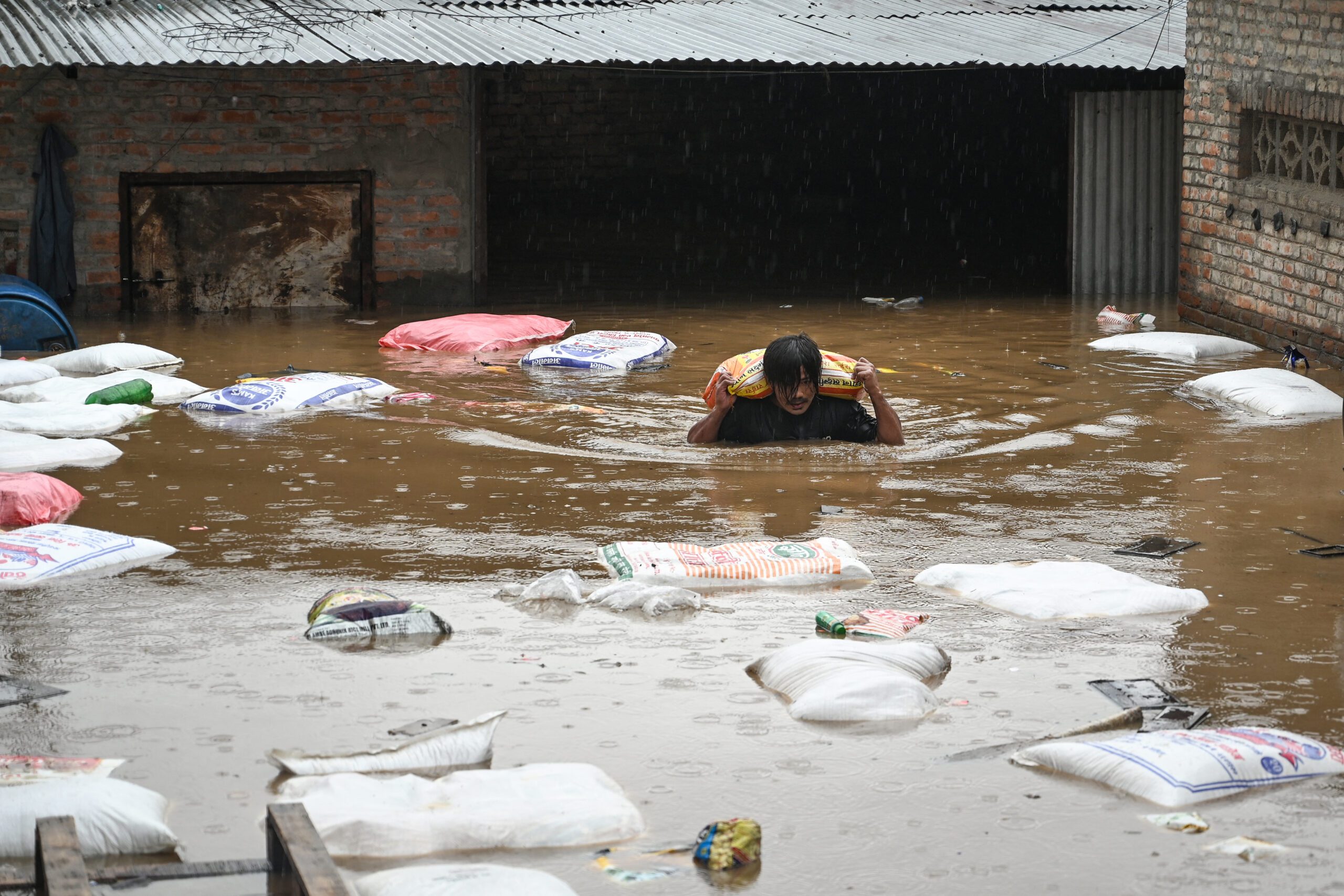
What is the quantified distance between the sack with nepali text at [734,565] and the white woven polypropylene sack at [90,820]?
2.26 metres

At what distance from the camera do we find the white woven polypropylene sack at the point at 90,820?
140 inches

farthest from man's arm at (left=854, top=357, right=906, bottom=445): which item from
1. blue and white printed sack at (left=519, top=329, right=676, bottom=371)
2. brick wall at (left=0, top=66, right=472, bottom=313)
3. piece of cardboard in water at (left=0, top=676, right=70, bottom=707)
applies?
brick wall at (left=0, top=66, right=472, bottom=313)

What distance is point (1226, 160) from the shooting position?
11414 mm

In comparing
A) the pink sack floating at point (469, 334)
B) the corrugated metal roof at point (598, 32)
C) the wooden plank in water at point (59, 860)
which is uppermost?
the corrugated metal roof at point (598, 32)

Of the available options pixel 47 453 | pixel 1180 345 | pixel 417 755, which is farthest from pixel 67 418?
pixel 1180 345

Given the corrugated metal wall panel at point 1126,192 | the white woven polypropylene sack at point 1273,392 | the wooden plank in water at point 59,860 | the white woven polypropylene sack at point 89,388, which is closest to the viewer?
the wooden plank in water at point 59,860

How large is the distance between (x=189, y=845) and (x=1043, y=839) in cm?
191

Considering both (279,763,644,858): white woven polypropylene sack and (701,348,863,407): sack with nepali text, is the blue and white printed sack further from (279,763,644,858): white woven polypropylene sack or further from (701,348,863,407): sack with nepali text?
(279,763,644,858): white woven polypropylene sack

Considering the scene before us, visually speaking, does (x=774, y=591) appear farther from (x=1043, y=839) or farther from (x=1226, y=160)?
(x=1226, y=160)

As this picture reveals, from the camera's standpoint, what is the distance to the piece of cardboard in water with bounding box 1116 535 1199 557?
19.6 ft

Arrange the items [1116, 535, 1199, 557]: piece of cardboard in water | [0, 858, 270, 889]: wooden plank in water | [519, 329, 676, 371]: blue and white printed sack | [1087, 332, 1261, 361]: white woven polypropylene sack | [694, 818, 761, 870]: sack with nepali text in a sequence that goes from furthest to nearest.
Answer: [1087, 332, 1261, 361]: white woven polypropylene sack → [519, 329, 676, 371]: blue and white printed sack → [1116, 535, 1199, 557]: piece of cardboard in water → [694, 818, 761, 870]: sack with nepali text → [0, 858, 270, 889]: wooden plank in water

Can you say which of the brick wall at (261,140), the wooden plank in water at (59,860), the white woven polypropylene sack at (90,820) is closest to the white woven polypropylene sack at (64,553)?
the white woven polypropylene sack at (90,820)

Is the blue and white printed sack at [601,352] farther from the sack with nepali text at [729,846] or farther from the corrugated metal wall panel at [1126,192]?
the sack with nepali text at [729,846]

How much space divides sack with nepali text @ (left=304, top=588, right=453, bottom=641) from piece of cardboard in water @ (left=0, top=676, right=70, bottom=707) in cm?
79
